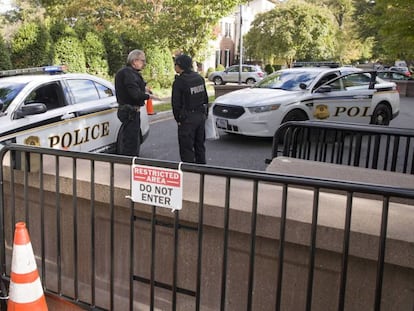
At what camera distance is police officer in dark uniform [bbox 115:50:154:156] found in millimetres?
6461

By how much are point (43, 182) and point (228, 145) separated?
664cm

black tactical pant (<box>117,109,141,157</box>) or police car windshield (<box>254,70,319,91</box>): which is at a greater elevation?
police car windshield (<box>254,70,319,91</box>)

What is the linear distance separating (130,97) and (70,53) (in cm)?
1402

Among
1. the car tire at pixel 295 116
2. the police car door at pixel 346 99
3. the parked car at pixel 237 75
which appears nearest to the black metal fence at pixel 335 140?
the car tire at pixel 295 116

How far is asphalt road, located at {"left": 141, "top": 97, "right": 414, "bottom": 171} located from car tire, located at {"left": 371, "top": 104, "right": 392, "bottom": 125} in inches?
110

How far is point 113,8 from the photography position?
2902 centimetres

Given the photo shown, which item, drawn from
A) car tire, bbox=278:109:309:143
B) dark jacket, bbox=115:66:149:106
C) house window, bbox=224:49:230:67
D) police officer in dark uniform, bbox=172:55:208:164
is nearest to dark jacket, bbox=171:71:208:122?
police officer in dark uniform, bbox=172:55:208:164

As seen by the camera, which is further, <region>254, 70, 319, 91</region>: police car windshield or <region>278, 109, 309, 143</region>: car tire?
<region>254, 70, 319, 91</region>: police car windshield

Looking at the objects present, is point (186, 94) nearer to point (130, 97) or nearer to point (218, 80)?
point (130, 97)

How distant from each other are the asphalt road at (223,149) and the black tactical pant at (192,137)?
1.30 meters

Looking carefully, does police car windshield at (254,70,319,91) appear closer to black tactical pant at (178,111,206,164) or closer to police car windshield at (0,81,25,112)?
black tactical pant at (178,111,206,164)

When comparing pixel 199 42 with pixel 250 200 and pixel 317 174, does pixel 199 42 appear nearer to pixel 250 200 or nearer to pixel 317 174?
pixel 317 174

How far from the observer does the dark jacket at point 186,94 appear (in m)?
6.25

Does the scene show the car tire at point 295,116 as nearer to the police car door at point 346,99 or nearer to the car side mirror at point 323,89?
the police car door at point 346,99
